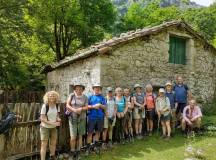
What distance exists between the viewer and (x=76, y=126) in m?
9.12

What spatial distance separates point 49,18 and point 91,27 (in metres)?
3.65

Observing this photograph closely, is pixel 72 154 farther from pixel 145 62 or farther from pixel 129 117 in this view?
pixel 145 62

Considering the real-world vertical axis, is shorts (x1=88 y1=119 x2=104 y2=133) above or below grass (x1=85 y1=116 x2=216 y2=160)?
above

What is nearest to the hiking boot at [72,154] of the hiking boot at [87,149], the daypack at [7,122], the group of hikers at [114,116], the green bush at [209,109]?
the group of hikers at [114,116]

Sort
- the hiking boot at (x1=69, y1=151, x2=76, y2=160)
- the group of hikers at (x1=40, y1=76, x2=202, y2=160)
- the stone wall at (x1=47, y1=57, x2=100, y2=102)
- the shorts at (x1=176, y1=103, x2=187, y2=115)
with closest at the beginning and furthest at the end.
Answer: the group of hikers at (x1=40, y1=76, x2=202, y2=160), the hiking boot at (x1=69, y1=151, x2=76, y2=160), the shorts at (x1=176, y1=103, x2=187, y2=115), the stone wall at (x1=47, y1=57, x2=100, y2=102)

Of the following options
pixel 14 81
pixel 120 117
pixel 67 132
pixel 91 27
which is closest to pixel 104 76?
pixel 120 117

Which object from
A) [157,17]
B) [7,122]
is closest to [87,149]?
[7,122]

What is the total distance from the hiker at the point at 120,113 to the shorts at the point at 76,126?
58.6 inches

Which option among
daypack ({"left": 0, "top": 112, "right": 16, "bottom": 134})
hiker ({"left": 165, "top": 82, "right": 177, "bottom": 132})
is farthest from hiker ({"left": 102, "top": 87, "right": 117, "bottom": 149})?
daypack ({"left": 0, "top": 112, "right": 16, "bottom": 134})

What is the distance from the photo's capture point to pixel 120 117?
10.4 meters

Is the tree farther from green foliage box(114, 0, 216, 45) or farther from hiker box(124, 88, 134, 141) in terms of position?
hiker box(124, 88, 134, 141)

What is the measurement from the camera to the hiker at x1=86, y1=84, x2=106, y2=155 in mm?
9508

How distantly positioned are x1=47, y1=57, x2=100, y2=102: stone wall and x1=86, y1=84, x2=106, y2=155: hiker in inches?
95.8

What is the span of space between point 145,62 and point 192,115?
2.90 meters
